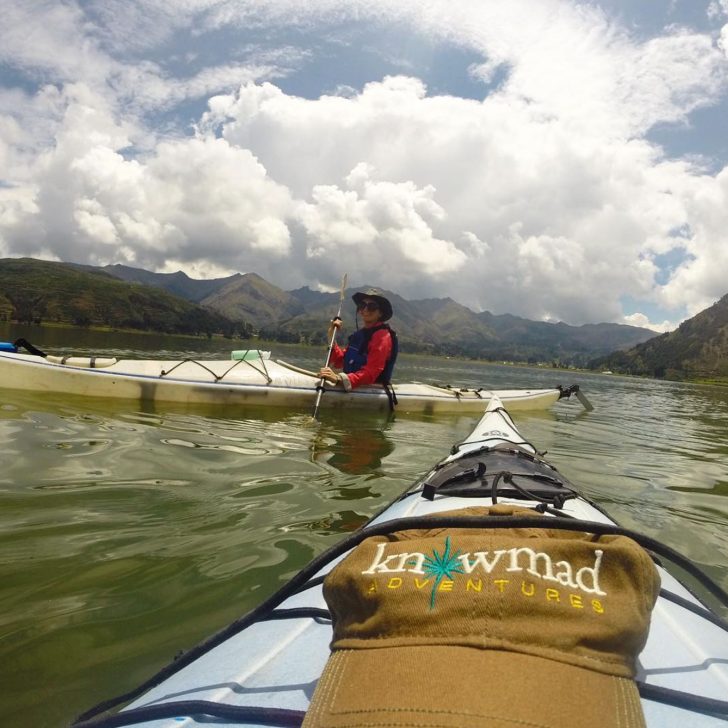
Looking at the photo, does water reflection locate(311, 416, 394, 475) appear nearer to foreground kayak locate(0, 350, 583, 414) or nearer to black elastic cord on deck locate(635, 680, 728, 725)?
foreground kayak locate(0, 350, 583, 414)

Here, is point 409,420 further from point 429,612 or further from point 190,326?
point 190,326

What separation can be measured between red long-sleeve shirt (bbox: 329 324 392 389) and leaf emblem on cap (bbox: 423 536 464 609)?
1030cm

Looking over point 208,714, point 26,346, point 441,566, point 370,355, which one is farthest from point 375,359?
point 208,714

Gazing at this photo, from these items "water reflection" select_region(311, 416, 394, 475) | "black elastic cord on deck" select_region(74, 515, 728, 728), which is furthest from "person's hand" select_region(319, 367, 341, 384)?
"black elastic cord on deck" select_region(74, 515, 728, 728)

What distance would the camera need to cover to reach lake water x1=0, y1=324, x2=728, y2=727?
272cm

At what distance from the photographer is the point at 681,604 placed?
92.2 inches

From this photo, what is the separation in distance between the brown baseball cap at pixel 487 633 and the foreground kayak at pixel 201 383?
33.1ft

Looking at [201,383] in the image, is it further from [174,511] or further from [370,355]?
[174,511]

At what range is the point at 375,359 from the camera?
1225 cm

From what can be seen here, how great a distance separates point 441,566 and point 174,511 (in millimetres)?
3954

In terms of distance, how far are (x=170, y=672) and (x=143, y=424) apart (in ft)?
24.2

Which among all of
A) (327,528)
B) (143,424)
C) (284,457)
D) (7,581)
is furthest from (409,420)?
(7,581)

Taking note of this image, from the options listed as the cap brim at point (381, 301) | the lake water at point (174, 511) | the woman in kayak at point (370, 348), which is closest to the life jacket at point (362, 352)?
the woman in kayak at point (370, 348)

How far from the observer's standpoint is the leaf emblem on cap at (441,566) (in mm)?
1514
